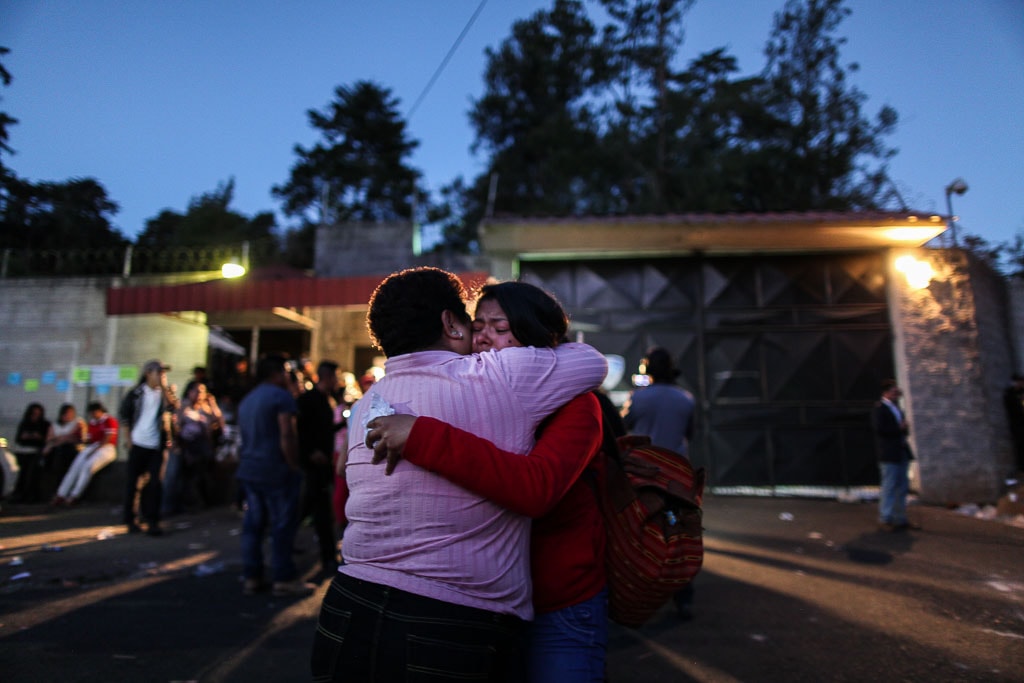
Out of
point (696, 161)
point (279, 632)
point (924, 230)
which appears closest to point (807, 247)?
point (924, 230)

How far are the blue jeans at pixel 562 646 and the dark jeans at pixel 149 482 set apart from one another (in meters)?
6.78

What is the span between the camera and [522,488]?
4.37 ft

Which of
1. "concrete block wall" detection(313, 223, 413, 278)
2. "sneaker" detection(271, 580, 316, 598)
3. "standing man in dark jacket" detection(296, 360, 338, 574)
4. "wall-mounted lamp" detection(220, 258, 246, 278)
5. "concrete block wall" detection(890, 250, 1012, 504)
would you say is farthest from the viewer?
"concrete block wall" detection(313, 223, 413, 278)

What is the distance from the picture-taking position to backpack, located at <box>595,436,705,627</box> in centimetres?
172

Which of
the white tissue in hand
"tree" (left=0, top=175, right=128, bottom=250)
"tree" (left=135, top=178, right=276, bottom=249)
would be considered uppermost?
"tree" (left=135, top=178, right=276, bottom=249)

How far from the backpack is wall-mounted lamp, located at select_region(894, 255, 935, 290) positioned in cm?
898

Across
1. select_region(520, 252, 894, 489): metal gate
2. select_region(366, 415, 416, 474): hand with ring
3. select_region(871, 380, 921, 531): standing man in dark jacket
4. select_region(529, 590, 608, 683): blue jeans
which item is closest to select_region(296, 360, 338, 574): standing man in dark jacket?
select_region(529, 590, 608, 683): blue jeans

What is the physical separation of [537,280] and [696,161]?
1554 cm

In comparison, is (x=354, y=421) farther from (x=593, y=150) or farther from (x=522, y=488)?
(x=593, y=150)

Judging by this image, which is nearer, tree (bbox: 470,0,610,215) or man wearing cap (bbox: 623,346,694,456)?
man wearing cap (bbox: 623,346,694,456)

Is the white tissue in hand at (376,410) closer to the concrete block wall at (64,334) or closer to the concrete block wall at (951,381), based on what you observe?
the concrete block wall at (951,381)

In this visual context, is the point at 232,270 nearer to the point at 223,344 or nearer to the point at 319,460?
the point at 223,344

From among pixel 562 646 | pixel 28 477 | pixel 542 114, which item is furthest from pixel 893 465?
pixel 542 114

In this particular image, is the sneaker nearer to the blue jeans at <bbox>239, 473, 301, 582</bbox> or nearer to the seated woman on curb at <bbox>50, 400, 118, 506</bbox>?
the blue jeans at <bbox>239, 473, 301, 582</bbox>
